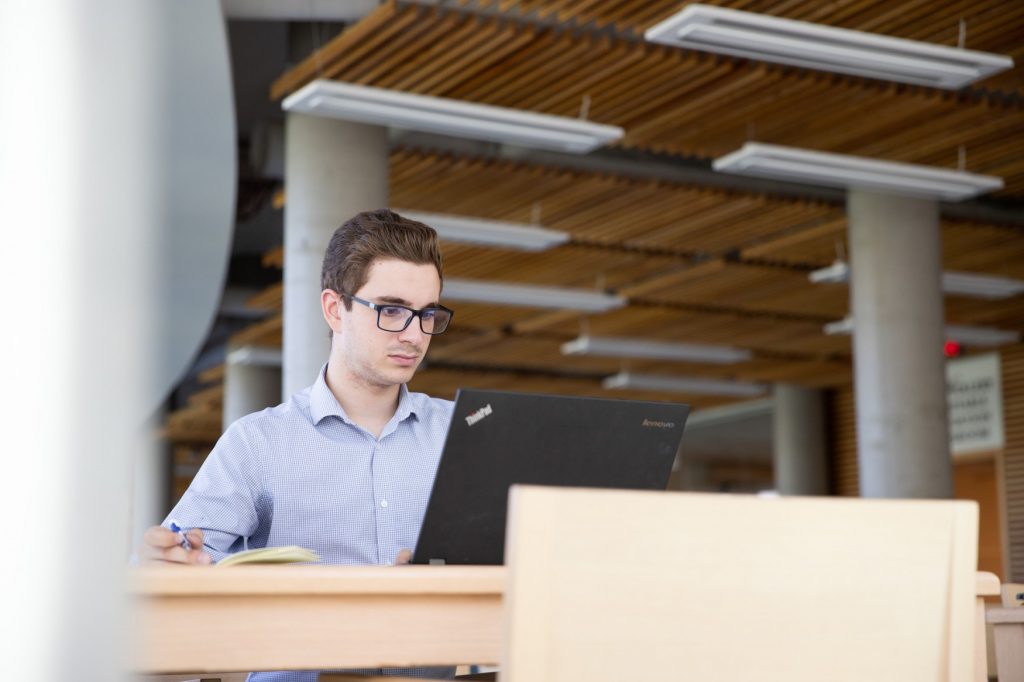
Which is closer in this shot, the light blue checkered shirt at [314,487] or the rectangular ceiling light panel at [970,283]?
the light blue checkered shirt at [314,487]

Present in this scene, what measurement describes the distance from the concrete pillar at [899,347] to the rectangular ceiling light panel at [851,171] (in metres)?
1.19

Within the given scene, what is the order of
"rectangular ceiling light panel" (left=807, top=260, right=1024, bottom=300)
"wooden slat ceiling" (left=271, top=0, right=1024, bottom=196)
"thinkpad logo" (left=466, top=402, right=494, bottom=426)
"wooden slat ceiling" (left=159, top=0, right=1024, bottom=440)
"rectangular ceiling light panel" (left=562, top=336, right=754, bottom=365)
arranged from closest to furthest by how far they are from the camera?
"thinkpad logo" (left=466, top=402, right=494, bottom=426)
"wooden slat ceiling" (left=271, top=0, right=1024, bottom=196)
"wooden slat ceiling" (left=159, top=0, right=1024, bottom=440)
"rectangular ceiling light panel" (left=807, top=260, right=1024, bottom=300)
"rectangular ceiling light panel" (left=562, top=336, right=754, bottom=365)

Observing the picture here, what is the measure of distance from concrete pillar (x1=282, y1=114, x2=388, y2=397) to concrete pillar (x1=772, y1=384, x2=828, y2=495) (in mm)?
11293

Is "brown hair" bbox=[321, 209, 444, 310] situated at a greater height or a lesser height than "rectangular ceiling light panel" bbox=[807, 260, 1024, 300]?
lesser

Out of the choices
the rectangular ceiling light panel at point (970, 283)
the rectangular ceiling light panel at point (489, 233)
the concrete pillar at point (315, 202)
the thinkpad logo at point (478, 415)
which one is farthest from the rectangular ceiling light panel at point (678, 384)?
the thinkpad logo at point (478, 415)

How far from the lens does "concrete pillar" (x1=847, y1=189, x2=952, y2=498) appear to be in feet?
29.7

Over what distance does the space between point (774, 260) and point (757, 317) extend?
2460 mm

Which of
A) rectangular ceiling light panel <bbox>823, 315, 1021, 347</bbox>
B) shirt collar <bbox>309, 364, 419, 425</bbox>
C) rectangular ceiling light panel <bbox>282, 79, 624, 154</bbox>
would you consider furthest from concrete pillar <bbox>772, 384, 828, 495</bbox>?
shirt collar <bbox>309, 364, 419, 425</bbox>

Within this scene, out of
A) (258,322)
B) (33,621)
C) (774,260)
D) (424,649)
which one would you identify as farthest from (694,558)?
(258,322)

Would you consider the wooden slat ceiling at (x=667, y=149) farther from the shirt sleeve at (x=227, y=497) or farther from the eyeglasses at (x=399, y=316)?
the shirt sleeve at (x=227, y=497)

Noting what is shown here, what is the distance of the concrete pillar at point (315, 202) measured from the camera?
7.93m

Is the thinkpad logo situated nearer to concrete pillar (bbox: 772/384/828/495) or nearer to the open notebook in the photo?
the open notebook

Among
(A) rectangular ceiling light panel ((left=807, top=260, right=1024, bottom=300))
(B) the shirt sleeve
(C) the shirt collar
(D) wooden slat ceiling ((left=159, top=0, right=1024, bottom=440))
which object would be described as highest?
(D) wooden slat ceiling ((left=159, top=0, right=1024, bottom=440))

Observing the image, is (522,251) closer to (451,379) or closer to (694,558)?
(451,379)
